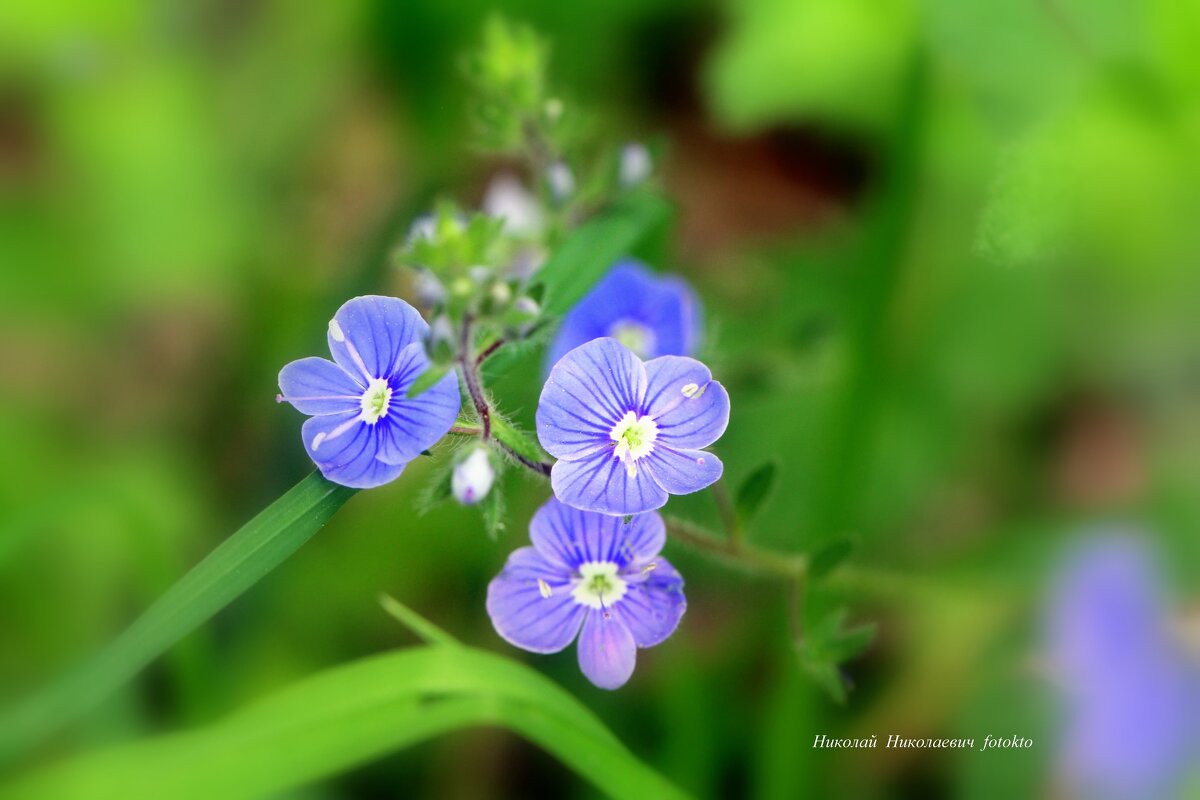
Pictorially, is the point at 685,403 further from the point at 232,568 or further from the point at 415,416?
the point at 232,568

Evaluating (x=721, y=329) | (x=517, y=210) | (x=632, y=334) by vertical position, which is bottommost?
(x=632, y=334)

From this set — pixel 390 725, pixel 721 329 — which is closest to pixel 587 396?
pixel 390 725

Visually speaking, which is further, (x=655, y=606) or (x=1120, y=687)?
(x=1120, y=687)

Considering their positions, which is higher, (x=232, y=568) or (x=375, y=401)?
(x=375, y=401)

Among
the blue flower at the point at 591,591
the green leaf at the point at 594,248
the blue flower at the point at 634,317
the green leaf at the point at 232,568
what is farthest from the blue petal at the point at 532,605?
the blue flower at the point at 634,317

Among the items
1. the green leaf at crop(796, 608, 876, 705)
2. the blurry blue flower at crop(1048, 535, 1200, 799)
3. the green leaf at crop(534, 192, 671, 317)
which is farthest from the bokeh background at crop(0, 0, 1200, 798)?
the green leaf at crop(796, 608, 876, 705)

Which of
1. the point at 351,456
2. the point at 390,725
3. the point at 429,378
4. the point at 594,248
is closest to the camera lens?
the point at 429,378
